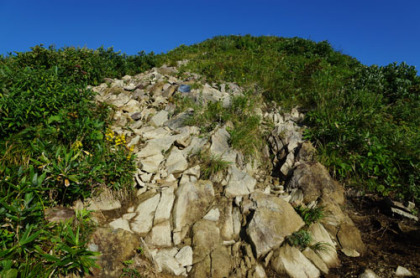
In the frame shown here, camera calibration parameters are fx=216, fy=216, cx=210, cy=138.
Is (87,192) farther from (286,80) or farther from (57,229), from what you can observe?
(286,80)

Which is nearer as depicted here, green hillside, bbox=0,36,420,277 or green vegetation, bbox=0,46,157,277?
green vegetation, bbox=0,46,157,277

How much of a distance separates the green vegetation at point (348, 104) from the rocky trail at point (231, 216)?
2.16 feet

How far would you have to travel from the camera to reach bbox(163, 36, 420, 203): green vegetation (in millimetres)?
5441

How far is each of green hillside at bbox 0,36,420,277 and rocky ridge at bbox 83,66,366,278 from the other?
0.53m

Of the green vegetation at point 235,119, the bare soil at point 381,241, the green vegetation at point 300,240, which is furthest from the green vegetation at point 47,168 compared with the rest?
the bare soil at point 381,241

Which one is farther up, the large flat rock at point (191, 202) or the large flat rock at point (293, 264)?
the large flat rock at point (191, 202)

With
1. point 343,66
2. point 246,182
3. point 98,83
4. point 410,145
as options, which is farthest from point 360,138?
point 98,83

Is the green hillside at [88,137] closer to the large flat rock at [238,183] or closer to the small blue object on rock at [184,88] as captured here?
the small blue object on rock at [184,88]

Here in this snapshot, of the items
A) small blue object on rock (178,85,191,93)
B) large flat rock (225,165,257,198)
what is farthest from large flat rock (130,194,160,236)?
small blue object on rock (178,85,191,93)

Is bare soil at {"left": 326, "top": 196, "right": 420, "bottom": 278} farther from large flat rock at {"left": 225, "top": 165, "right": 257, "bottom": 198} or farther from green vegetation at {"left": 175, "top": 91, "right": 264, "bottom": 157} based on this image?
green vegetation at {"left": 175, "top": 91, "right": 264, "bottom": 157}

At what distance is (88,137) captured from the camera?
459cm

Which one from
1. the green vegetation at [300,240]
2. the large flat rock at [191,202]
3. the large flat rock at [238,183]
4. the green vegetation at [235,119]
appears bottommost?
the green vegetation at [300,240]

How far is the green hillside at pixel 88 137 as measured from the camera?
3.15 m

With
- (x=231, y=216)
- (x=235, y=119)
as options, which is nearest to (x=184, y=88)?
(x=235, y=119)
